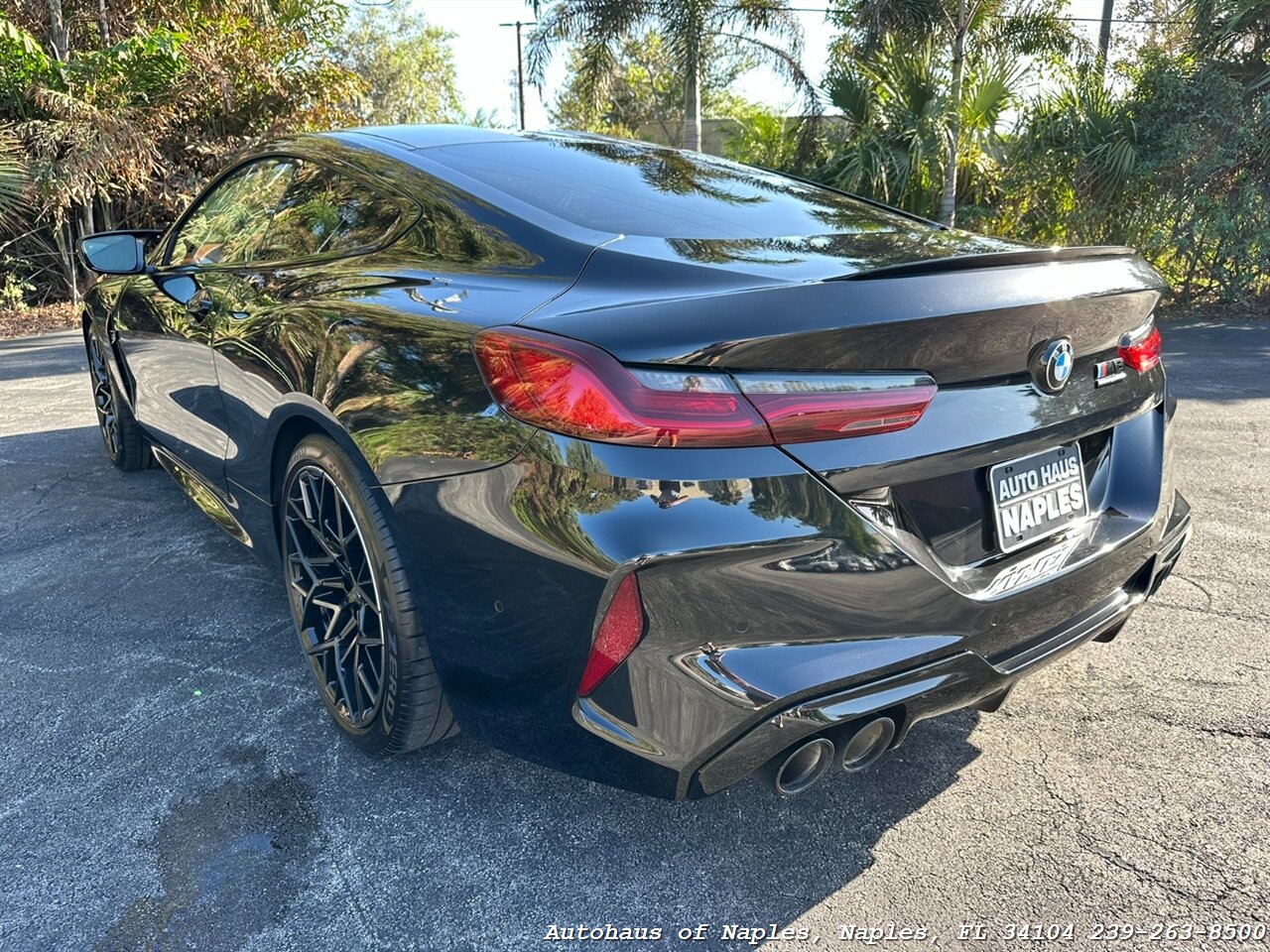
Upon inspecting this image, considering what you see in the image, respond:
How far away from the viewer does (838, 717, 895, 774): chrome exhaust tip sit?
1.67 meters

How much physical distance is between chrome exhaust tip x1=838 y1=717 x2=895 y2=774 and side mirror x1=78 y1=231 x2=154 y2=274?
3087 millimetres

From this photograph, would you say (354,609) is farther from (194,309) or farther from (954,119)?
(954,119)

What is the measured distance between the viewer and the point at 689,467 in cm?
151

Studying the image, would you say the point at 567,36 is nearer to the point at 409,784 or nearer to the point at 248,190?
the point at 248,190

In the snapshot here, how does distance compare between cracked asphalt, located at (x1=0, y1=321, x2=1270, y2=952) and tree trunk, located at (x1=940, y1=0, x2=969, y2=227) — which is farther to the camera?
tree trunk, located at (x1=940, y1=0, x2=969, y2=227)

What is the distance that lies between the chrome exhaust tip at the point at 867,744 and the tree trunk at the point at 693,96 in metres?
12.6

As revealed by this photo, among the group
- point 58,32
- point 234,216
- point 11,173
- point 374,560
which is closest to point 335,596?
point 374,560

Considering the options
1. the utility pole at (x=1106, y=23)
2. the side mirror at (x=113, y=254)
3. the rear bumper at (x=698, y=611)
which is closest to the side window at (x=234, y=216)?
the side mirror at (x=113, y=254)

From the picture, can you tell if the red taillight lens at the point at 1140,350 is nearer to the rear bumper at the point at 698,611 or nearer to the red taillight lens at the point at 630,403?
the rear bumper at the point at 698,611

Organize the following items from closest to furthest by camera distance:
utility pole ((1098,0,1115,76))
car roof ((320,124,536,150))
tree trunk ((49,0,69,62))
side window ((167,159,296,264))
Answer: car roof ((320,124,536,150)), side window ((167,159,296,264)), tree trunk ((49,0,69,62)), utility pole ((1098,0,1115,76))

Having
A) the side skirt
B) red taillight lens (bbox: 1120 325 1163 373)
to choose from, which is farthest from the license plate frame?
the side skirt

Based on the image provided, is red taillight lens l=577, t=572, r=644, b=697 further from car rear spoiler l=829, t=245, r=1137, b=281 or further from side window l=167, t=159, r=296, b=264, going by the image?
side window l=167, t=159, r=296, b=264

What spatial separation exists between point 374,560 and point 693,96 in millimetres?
14052

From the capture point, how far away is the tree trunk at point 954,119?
443 inches
